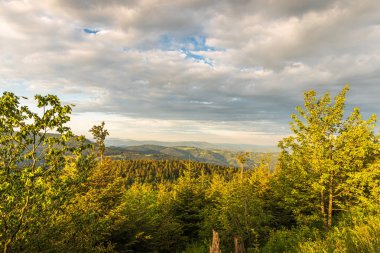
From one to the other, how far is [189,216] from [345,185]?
64.8ft

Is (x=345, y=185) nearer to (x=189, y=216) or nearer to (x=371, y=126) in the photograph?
(x=371, y=126)

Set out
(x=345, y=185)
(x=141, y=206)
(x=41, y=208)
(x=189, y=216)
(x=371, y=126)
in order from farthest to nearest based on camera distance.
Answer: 1. (x=189, y=216)
2. (x=141, y=206)
3. (x=371, y=126)
4. (x=345, y=185)
5. (x=41, y=208)

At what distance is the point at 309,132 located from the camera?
815 inches

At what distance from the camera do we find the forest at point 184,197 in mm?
9305

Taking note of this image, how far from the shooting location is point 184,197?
33188 mm

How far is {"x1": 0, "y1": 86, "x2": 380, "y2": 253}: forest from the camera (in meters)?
9.30

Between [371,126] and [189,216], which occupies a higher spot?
[371,126]

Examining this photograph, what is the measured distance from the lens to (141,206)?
23828 millimetres

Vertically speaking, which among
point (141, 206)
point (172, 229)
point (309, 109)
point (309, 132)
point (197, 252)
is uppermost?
point (309, 109)

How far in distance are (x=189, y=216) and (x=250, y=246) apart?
12.8 m

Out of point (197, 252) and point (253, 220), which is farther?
point (197, 252)

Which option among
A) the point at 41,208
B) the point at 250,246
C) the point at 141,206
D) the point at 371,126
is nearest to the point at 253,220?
the point at 250,246

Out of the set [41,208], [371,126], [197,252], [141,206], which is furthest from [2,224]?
[371,126]

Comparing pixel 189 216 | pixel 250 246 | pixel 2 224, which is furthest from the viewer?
pixel 189 216
